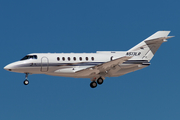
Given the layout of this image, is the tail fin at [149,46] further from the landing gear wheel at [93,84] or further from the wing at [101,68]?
the landing gear wheel at [93,84]

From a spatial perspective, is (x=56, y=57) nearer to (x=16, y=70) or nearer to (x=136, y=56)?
(x=16, y=70)

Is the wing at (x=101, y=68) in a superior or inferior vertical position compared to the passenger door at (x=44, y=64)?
inferior

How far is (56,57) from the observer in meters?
44.2

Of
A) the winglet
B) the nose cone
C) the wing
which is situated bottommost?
the wing

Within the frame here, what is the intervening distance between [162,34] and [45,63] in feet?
52.8

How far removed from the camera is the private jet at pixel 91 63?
43.3 m

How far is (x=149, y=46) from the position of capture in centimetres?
4838

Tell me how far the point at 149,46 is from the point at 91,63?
28.0 ft

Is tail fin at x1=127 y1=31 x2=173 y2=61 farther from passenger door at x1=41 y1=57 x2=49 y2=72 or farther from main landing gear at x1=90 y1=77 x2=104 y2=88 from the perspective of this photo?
passenger door at x1=41 y1=57 x2=49 y2=72

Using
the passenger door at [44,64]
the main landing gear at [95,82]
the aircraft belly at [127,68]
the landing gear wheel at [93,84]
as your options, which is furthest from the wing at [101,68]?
the passenger door at [44,64]

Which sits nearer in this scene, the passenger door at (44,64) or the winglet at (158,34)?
the passenger door at (44,64)

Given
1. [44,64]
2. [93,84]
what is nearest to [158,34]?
[93,84]

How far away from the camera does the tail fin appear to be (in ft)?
157

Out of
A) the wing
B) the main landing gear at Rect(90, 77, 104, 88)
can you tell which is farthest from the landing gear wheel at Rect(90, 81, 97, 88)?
Answer: the wing
